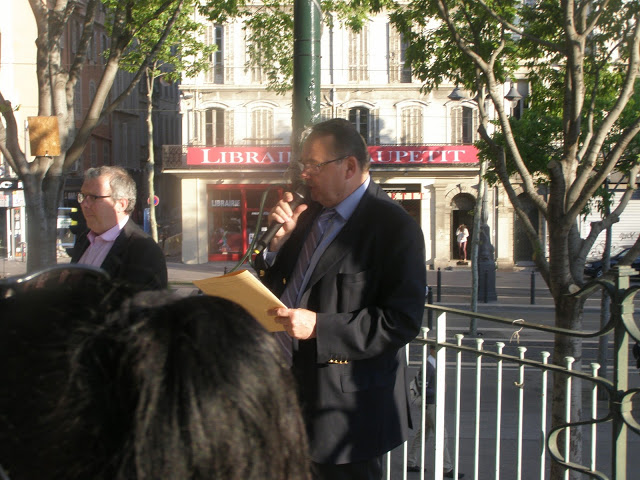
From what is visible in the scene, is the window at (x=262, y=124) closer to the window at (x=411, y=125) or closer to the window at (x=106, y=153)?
the window at (x=411, y=125)

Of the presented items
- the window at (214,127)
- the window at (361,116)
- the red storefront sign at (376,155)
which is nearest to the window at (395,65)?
the window at (361,116)

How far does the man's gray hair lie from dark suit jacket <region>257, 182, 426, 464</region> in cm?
144

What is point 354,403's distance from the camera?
2666mm

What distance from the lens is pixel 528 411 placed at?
28.8 ft

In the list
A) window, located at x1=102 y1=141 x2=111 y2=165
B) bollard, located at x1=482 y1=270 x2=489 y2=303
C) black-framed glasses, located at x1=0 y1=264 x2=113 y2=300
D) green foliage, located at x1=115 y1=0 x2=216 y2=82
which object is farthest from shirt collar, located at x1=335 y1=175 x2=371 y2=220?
window, located at x1=102 y1=141 x2=111 y2=165

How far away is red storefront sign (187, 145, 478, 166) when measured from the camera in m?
29.5

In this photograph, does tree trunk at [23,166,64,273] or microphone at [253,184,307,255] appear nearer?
microphone at [253,184,307,255]

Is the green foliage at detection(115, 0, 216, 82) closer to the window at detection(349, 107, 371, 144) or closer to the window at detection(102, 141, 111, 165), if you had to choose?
the window at detection(349, 107, 371, 144)

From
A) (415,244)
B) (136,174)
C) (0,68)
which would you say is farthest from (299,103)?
(136,174)

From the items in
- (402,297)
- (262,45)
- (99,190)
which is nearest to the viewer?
(402,297)

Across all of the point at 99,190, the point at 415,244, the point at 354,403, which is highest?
the point at 99,190

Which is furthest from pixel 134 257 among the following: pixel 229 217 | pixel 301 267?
pixel 229 217

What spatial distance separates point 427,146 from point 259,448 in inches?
1154

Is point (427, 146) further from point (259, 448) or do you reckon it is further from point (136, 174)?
point (259, 448)
